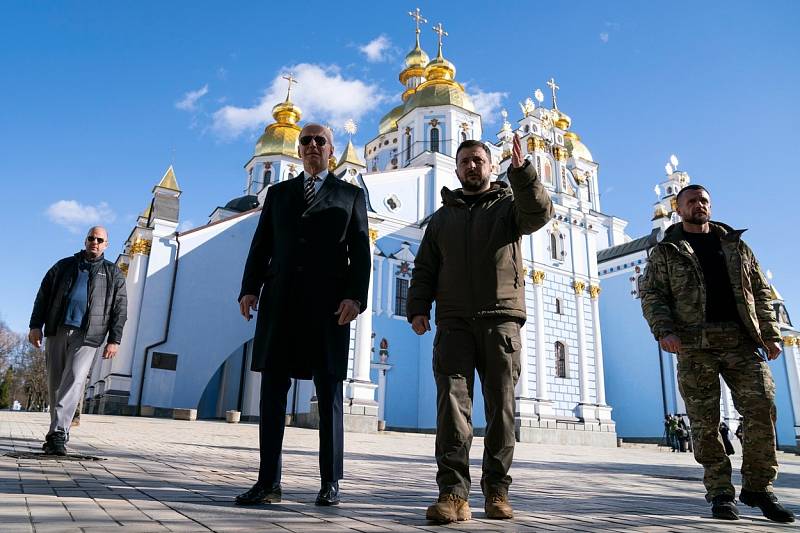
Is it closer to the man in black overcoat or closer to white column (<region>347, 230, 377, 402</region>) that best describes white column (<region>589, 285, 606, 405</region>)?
white column (<region>347, 230, 377, 402</region>)

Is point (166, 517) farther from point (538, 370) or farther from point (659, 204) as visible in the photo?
point (659, 204)

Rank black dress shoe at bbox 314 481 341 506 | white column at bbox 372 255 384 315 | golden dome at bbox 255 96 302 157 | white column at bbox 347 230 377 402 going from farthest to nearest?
golden dome at bbox 255 96 302 157 < white column at bbox 372 255 384 315 < white column at bbox 347 230 377 402 < black dress shoe at bbox 314 481 341 506

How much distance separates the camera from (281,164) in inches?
Answer: 1443

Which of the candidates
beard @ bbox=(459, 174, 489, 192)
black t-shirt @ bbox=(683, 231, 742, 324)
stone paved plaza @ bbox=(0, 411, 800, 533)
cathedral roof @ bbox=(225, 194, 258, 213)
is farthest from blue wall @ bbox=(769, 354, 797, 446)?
beard @ bbox=(459, 174, 489, 192)

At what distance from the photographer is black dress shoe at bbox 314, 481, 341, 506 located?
3.46 m

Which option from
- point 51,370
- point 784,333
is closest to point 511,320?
point 51,370

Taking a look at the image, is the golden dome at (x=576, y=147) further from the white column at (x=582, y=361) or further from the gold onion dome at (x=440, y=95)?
the white column at (x=582, y=361)

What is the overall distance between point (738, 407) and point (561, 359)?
2275 cm

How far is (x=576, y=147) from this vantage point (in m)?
42.7

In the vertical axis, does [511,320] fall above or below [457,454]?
above

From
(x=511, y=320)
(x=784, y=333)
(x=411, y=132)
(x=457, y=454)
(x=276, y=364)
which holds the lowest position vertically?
(x=457, y=454)

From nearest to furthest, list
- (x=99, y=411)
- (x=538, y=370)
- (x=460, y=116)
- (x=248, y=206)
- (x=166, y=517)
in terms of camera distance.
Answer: (x=166, y=517)
(x=99, y=411)
(x=538, y=370)
(x=460, y=116)
(x=248, y=206)

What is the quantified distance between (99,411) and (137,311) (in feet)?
11.8

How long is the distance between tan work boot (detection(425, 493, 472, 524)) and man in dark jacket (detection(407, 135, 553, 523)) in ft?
0.38
